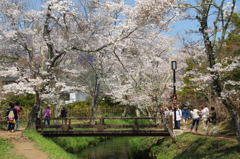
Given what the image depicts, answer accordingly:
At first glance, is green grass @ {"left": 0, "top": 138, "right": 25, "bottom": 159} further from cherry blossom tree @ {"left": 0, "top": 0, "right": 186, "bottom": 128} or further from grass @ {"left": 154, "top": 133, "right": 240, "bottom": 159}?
grass @ {"left": 154, "top": 133, "right": 240, "bottom": 159}

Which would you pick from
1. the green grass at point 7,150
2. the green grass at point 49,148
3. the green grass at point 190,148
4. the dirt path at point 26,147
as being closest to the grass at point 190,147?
the green grass at point 190,148

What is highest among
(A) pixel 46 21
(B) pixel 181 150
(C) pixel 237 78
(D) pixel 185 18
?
(A) pixel 46 21

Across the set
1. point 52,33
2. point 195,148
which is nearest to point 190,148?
point 195,148

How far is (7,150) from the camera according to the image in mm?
11008

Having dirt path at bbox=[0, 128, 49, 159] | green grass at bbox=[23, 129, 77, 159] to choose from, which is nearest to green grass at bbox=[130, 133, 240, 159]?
green grass at bbox=[23, 129, 77, 159]

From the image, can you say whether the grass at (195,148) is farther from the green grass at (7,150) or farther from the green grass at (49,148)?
the green grass at (7,150)

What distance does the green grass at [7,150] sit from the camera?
32.9 ft

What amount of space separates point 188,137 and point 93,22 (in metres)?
→ 8.37

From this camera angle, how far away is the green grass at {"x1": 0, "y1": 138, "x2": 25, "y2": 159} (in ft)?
32.9

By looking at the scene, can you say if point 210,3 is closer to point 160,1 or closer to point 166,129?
point 160,1

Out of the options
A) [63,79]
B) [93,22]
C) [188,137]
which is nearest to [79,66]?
[63,79]

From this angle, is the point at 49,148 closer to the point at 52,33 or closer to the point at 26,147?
the point at 26,147

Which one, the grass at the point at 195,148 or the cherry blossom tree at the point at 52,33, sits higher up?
the cherry blossom tree at the point at 52,33

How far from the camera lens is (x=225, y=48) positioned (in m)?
18.4
